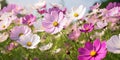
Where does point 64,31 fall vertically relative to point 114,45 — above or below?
below

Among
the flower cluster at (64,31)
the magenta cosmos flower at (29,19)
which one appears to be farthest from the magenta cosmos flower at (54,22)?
the magenta cosmos flower at (29,19)

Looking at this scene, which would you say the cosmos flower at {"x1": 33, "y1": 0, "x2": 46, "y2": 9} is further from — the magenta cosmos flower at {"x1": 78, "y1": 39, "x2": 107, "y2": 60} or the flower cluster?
the magenta cosmos flower at {"x1": 78, "y1": 39, "x2": 107, "y2": 60}

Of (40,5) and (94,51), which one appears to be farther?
(40,5)

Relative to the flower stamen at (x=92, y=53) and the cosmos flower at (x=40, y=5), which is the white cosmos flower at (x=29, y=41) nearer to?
the flower stamen at (x=92, y=53)

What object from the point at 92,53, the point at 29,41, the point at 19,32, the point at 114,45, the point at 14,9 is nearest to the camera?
the point at 114,45

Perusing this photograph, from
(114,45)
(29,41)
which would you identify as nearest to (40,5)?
(29,41)

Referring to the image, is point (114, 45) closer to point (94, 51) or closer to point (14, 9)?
point (94, 51)
